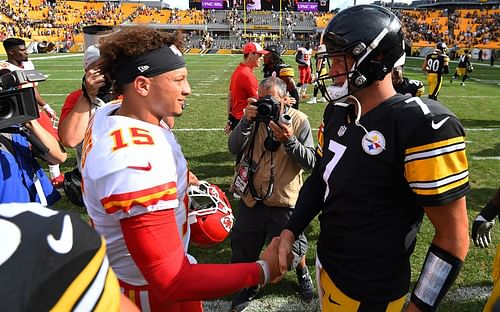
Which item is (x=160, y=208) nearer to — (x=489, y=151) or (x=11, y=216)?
(x=11, y=216)

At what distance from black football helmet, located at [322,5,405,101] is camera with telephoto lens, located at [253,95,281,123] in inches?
45.8

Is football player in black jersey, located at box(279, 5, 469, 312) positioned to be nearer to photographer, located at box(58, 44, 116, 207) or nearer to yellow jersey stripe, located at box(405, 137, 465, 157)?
yellow jersey stripe, located at box(405, 137, 465, 157)

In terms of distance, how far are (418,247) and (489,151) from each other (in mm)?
4464

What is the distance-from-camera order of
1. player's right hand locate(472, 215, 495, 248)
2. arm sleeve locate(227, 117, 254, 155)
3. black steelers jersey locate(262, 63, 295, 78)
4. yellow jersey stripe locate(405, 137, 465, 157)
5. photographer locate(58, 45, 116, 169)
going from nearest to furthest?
1. yellow jersey stripe locate(405, 137, 465, 157)
2. player's right hand locate(472, 215, 495, 248)
3. photographer locate(58, 45, 116, 169)
4. arm sleeve locate(227, 117, 254, 155)
5. black steelers jersey locate(262, 63, 295, 78)

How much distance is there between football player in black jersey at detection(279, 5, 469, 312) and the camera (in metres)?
1.41

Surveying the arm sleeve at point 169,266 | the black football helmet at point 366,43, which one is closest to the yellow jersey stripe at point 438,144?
the black football helmet at point 366,43

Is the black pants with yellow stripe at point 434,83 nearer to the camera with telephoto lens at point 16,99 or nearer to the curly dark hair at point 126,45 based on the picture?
the curly dark hair at point 126,45

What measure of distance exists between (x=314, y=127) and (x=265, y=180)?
632 cm

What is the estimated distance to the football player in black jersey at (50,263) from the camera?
56 centimetres

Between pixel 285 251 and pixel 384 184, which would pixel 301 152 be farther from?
pixel 384 184

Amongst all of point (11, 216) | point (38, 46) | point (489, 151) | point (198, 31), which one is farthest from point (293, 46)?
point (11, 216)

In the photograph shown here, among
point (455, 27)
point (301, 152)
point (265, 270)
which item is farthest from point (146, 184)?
point (455, 27)

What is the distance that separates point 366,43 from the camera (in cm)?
162

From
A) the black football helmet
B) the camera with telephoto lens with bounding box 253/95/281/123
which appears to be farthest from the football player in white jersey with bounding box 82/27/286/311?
the camera with telephoto lens with bounding box 253/95/281/123
